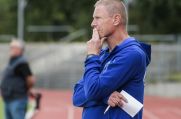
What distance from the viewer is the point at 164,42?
41375 millimetres

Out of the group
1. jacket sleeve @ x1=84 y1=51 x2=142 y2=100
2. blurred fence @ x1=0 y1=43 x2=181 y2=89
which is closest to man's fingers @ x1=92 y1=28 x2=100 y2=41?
jacket sleeve @ x1=84 y1=51 x2=142 y2=100

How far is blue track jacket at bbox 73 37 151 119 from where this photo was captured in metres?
5.11

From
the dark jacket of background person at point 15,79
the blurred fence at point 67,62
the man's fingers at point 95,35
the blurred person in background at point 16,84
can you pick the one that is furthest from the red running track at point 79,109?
the man's fingers at point 95,35

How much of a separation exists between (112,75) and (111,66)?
71 mm

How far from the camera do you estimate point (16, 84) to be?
11.8 meters

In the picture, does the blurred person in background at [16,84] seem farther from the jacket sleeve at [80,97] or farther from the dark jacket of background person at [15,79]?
the jacket sleeve at [80,97]

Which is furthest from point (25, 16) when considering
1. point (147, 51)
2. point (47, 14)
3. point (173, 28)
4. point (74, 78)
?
point (147, 51)

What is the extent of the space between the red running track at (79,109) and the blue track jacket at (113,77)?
14.3 meters

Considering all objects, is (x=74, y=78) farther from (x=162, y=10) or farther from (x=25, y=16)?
(x=25, y=16)

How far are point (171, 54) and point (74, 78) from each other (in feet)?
16.3

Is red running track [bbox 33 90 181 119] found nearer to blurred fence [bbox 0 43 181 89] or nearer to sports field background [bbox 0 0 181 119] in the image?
sports field background [bbox 0 0 181 119]

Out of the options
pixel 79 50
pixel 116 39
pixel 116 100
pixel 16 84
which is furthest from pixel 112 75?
pixel 79 50

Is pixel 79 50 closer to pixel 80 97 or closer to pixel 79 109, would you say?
pixel 79 109

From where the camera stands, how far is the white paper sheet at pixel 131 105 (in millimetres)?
5160
